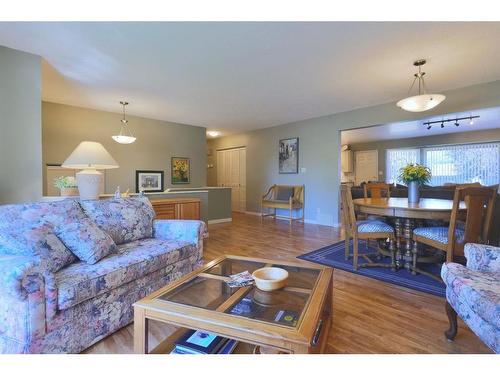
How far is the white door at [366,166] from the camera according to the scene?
28.9 feet

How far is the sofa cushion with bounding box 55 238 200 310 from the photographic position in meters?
1.37

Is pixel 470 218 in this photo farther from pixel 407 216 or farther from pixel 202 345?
pixel 202 345

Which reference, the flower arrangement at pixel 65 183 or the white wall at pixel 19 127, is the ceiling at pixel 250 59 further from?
the flower arrangement at pixel 65 183

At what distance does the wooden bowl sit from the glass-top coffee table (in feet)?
0.09

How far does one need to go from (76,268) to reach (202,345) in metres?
0.97

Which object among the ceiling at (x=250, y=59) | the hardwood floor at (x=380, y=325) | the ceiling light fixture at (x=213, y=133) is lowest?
the hardwood floor at (x=380, y=325)

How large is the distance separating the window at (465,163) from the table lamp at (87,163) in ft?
28.9

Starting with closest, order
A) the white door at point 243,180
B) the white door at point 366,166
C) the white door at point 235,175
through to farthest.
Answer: the white door at point 243,180 → the white door at point 235,175 → the white door at point 366,166

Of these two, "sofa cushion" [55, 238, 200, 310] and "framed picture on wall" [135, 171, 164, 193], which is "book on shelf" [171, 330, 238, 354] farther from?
"framed picture on wall" [135, 171, 164, 193]

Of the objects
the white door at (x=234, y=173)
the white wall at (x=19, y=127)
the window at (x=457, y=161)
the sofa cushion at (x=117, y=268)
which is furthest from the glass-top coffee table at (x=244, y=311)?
the window at (x=457, y=161)
